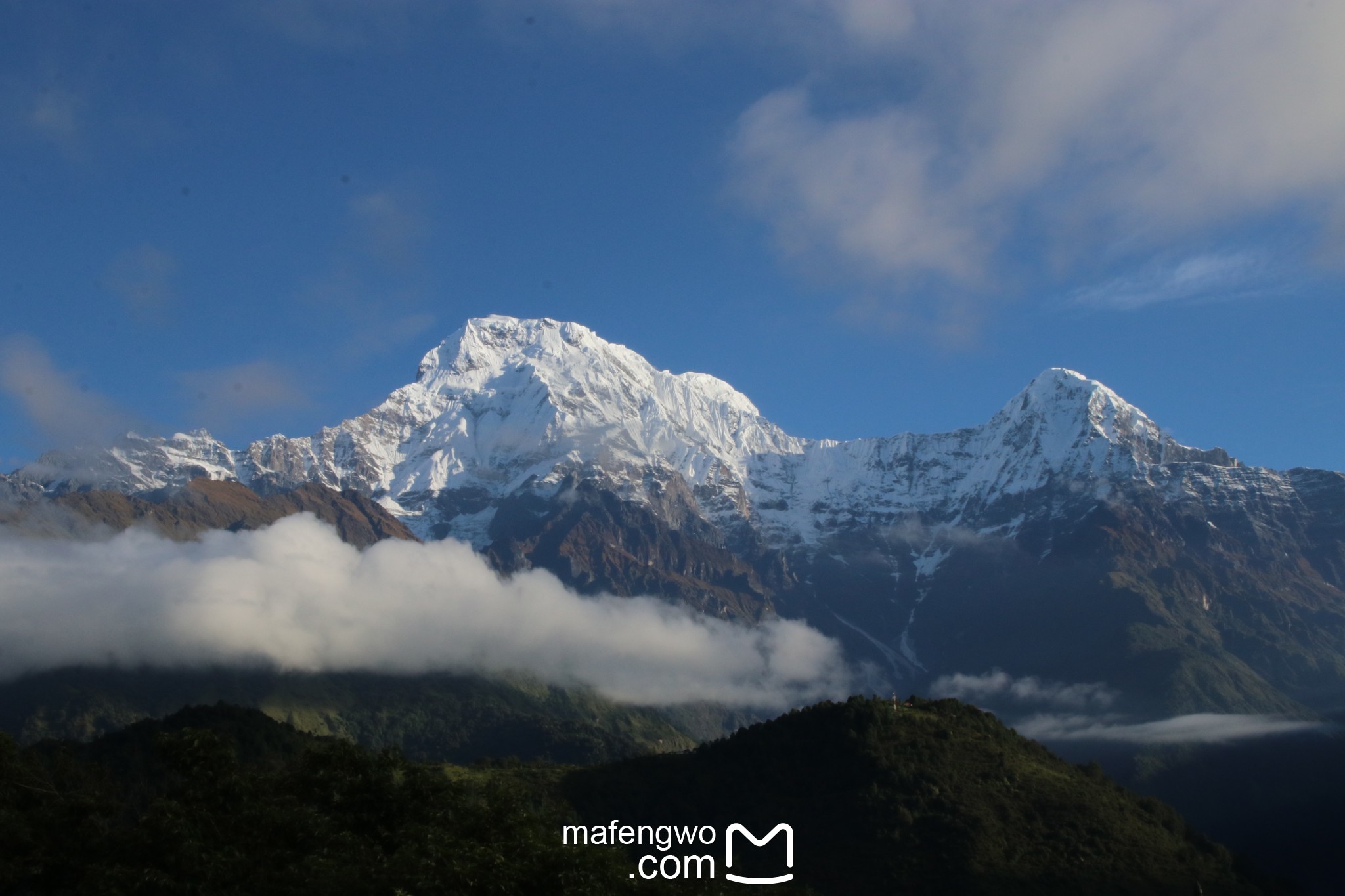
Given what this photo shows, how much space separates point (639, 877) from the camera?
255 ft

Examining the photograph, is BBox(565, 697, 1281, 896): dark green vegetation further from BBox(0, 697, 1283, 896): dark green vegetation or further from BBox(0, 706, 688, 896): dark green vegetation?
BBox(0, 706, 688, 896): dark green vegetation

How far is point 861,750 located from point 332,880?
141 metres

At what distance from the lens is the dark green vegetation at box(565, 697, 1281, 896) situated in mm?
166500

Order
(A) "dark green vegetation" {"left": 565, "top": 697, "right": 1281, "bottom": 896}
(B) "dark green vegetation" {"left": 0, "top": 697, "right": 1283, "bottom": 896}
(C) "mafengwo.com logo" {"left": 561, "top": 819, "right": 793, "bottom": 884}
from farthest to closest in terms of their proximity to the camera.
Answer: (A) "dark green vegetation" {"left": 565, "top": 697, "right": 1281, "bottom": 896}, (C) "mafengwo.com logo" {"left": 561, "top": 819, "right": 793, "bottom": 884}, (B) "dark green vegetation" {"left": 0, "top": 697, "right": 1283, "bottom": 896}

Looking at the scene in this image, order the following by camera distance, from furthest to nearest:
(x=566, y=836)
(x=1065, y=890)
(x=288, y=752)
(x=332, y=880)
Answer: (x=288, y=752)
(x=1065, y=890)
(x=566, y=836)
(x=332, y=880)

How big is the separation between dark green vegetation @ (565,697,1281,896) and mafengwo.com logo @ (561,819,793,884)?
568 centimetres

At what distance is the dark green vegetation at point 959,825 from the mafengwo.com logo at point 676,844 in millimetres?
5683

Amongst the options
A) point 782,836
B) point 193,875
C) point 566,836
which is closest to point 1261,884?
point 782,836

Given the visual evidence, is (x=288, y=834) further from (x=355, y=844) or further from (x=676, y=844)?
(x=676, y=844)

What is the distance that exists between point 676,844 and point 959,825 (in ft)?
168

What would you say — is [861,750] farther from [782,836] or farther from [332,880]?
[332,880]

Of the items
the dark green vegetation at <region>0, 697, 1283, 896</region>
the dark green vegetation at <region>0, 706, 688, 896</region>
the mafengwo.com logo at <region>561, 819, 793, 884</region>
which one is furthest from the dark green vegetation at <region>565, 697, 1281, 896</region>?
the dark green vegetation at <region>0, 706, 688, 896</region>

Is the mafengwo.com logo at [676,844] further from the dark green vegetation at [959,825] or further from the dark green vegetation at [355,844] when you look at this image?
the dark green vegetation at [959,825]

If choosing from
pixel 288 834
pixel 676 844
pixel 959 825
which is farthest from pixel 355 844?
pixel 959 825
